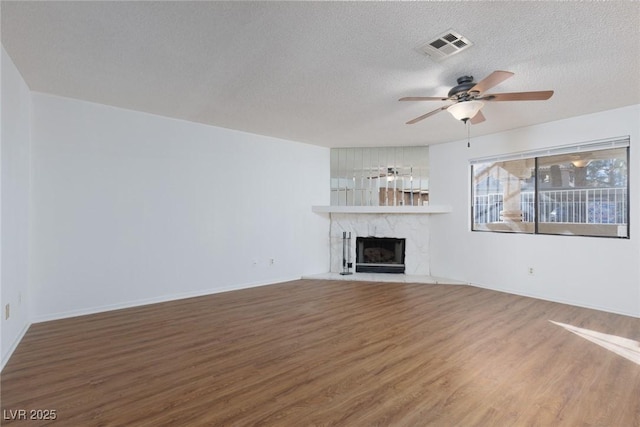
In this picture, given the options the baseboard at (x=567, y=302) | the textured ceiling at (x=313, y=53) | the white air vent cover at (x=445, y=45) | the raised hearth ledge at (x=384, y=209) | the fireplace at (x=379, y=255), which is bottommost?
the baseboard at (x=567, y=302)

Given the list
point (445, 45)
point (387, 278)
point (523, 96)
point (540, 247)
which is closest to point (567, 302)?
point (540, 247)

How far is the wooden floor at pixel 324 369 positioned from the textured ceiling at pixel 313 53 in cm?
257

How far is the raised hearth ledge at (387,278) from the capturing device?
218 inches

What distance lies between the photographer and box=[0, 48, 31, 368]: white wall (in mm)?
2523

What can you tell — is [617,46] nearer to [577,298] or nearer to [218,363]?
[577,298]

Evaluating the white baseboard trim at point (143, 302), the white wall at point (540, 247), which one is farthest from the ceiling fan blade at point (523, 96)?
the white baseboard trim at point (143, 302)

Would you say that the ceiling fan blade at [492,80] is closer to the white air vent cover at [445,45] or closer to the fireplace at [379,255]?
the white air vent cover at [445,45]

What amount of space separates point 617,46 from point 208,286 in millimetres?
5313

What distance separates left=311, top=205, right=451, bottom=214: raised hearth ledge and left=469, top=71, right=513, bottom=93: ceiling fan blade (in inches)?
129

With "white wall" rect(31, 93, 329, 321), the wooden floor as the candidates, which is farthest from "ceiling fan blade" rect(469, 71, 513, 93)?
"white wall" rect(31, 93, 329, 321)

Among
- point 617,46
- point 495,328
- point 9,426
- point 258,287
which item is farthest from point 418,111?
point 9,426

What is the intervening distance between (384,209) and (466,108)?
10.1 ft

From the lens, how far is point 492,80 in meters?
2.40

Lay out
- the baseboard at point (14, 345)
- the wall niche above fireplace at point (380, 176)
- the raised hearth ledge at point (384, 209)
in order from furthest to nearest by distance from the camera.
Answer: the wall niche above fireplace at point (380, 176) < the raised hearth ledge at point (384, 209) < the baseboard at point (14, 345)
